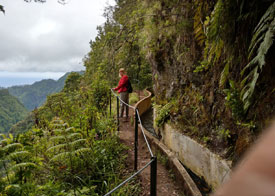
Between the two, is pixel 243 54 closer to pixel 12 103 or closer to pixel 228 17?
pixel 228 17

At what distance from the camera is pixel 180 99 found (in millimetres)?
6480

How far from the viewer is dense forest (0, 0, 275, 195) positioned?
9.60 ft

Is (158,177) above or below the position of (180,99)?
below

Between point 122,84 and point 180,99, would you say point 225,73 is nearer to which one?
point 180,99

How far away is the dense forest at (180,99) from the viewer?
293 centimetres

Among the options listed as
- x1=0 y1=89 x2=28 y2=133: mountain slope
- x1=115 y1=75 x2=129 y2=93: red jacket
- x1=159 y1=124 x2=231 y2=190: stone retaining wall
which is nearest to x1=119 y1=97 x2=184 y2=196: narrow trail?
x1=159 y1=124 x2=231 y2=190: stone retaining wall

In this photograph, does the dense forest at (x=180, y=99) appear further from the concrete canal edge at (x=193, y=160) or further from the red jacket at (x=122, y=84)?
the red jacket at (x=122, y=84)

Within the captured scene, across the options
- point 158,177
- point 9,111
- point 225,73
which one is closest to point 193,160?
point 158,177

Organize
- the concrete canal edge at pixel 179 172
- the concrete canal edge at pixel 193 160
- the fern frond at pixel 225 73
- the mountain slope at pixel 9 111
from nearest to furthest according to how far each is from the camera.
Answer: the fern frond at pixel 225 73 < the concrete canal edge at pixel 179 172 < the concrete canal edge at pixel 193 160 < the mountain slope at pixel 9 111

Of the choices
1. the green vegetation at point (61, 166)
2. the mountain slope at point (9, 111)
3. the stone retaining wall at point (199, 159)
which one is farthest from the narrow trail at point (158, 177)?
the mountain slope at point (9, 111)

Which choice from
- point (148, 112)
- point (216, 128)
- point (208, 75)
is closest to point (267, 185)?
point (216, 128)

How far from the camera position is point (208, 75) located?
16.7 ft

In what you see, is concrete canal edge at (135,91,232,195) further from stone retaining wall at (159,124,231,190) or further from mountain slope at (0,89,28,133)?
mountain slope at (0,89,28,133)

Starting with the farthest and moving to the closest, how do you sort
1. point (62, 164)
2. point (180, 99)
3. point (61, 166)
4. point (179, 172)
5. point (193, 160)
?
point (180, 99) → point (193, 160) → point (179, 172) → point (62, 164) → point (61, 166)
